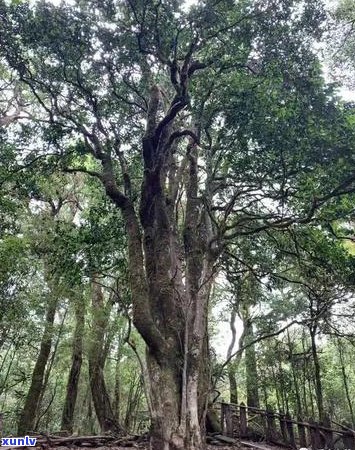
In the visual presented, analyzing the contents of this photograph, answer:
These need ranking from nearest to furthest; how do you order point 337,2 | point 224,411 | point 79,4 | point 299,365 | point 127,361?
point 79,4 < point 224,411 < point 337,2 < point 299,365 < point 127,361

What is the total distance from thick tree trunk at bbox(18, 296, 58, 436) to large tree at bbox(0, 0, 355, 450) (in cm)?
592

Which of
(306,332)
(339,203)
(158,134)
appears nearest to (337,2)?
(339,203)

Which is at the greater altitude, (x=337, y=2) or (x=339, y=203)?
(x=337, y=2)

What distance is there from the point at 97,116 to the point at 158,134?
5.69 feet

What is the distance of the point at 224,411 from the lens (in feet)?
32.6

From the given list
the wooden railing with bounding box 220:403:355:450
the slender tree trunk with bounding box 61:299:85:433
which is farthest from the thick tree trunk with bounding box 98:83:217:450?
the slender tree trunk with bounding box 61:299:85:433

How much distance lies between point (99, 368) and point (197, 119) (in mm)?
8425

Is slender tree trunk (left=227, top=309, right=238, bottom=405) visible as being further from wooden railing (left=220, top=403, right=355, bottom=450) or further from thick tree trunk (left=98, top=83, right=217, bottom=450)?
thick tree trunk (left=98, top=83, right=217, bottom=450)

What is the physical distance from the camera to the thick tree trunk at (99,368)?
36.1 ft

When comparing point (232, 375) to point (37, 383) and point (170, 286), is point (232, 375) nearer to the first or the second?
point (37, 383)

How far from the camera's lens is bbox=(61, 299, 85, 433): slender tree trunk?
38.5ft

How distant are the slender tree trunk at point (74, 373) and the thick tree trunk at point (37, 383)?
2.88 ft

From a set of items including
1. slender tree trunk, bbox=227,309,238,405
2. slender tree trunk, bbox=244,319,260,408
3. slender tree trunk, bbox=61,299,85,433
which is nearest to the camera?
slender tree trunk, bbox=61,299,85,433

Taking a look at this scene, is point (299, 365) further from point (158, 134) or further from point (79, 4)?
point (79, 4)
